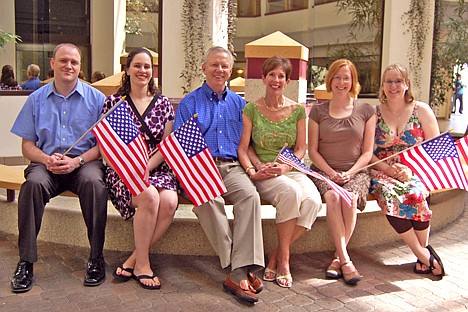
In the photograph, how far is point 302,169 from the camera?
4.05 m

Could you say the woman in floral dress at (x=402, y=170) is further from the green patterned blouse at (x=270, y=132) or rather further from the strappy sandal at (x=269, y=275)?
the strappy sandal at (x=269, y=275)

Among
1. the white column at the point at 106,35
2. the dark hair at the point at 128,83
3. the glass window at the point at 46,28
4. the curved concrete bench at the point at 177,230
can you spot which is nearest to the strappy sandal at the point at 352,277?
the curved concrete bench at the point at 177,230

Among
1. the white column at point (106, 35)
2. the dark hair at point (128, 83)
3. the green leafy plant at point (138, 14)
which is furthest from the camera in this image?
the green leafy plant at point (138, 14)

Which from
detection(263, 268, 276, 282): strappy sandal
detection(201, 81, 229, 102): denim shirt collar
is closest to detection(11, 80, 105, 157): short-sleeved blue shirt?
detection(201, 81, 229, 102): denim shirt collar

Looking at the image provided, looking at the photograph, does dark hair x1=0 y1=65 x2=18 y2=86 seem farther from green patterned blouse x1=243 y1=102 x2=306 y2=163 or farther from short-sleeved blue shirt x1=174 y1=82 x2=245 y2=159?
green patterned blouse x1=243 y1=102 x2=306 y2=163

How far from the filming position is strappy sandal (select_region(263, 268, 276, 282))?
3.99 meters

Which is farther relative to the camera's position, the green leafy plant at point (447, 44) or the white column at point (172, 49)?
the green leafy plant at point (447, 44)

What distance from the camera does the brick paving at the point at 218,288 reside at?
11.6 ft

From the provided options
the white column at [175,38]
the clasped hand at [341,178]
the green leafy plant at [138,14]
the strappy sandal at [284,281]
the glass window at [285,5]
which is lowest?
the strappy sandal at [284,281]

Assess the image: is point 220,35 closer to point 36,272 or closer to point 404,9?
point 404,9

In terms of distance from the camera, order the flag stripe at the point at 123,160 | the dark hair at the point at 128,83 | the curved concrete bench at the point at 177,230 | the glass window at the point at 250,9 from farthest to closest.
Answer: the glass window at the point at 250,9, the curved concrete bench at the point at 177,230, the dark hair at the point at 128,83, the flag stripe at the point at 123,160

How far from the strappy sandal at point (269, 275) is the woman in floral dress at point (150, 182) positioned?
2.42 feet

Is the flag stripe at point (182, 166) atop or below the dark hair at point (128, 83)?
below

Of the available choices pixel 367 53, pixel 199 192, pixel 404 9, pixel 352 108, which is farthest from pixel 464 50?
pixel 199 192
